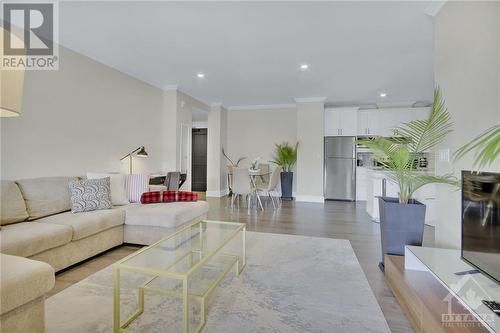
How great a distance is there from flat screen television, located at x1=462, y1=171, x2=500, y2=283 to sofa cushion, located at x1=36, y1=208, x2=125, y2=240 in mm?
3005

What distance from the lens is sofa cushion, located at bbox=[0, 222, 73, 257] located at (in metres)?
1.77

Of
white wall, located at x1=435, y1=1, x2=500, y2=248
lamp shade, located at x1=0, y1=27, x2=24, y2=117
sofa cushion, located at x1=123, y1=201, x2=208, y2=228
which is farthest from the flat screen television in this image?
sofa cushion, located at x1=123, y1=201, x2=208, y2=228

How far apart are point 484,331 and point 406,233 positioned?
1.08m

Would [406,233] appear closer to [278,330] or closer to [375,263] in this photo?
[375,263]

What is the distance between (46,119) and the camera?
290 centimetres

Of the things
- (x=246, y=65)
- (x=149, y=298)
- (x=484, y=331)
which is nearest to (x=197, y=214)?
(x=149, y=298)

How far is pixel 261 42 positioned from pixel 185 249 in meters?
2.60

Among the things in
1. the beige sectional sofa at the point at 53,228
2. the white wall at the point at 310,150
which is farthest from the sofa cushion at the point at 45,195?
the white wall at the point at 310,150

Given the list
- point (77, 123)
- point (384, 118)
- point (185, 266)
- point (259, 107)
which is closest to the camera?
point (185, 266)

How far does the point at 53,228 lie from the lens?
81.4 inches

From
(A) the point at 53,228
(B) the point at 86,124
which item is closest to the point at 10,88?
(A) the point at 53,228

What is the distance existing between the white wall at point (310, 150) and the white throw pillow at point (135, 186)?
3.70 meters

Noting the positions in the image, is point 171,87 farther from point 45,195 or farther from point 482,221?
point 482,221

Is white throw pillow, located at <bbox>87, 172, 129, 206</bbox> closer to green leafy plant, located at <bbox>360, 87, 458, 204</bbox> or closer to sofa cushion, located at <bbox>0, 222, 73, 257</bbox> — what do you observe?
sofa cushion, located at <bbox>0, 222, 73, 257</bbox>
